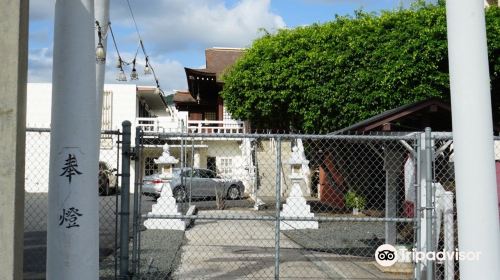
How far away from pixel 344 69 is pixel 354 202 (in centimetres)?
494

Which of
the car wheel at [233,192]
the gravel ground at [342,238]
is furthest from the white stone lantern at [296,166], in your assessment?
the car wheel at [233,192]

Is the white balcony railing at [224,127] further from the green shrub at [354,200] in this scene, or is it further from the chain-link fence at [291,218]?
the green shrub at [354,200]

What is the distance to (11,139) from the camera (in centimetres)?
421

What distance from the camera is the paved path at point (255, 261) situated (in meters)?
9.13

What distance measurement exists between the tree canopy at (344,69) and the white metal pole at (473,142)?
1595cm

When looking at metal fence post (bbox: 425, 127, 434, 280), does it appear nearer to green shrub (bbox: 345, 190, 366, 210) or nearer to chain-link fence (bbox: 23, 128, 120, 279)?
chain-link fence (bbox: 23, 128, 120, 279)

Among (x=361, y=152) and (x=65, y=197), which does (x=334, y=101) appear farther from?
(x=65, y=197)

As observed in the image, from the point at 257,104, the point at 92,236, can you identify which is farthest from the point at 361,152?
the point at 92,236

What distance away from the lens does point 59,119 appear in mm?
4914

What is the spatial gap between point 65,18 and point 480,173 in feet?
11.1

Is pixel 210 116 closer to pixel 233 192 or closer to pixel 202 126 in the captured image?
pixel 202 126

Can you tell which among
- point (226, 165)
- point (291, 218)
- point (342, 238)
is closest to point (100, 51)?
point (291, 218)
